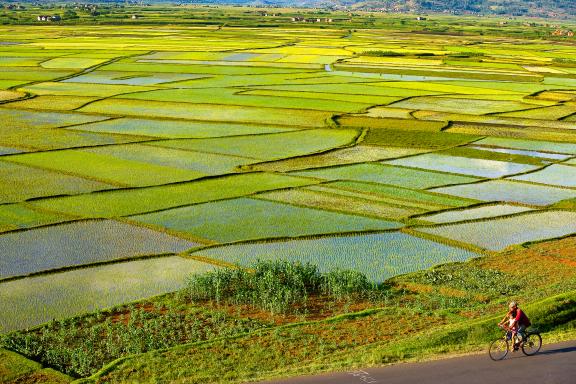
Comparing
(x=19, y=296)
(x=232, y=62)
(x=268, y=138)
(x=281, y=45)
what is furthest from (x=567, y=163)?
(x=281, y=45)

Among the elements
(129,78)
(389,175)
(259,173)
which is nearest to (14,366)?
(259,173)

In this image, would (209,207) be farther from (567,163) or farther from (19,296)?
(567,163)

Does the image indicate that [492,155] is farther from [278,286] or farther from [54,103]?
[54,103]

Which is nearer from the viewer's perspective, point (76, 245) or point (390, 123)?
point (76, 245)

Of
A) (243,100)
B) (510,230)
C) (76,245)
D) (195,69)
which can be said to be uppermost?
(195,69)

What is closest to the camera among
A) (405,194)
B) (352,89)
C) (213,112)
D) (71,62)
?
(405,194)

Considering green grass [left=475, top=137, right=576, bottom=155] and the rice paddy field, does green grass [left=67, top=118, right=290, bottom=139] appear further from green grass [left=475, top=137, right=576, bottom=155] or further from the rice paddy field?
green grass [left=475, top=137, right=576, bottom=155]

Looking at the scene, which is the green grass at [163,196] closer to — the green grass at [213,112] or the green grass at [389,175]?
the green grass at [389,175]
